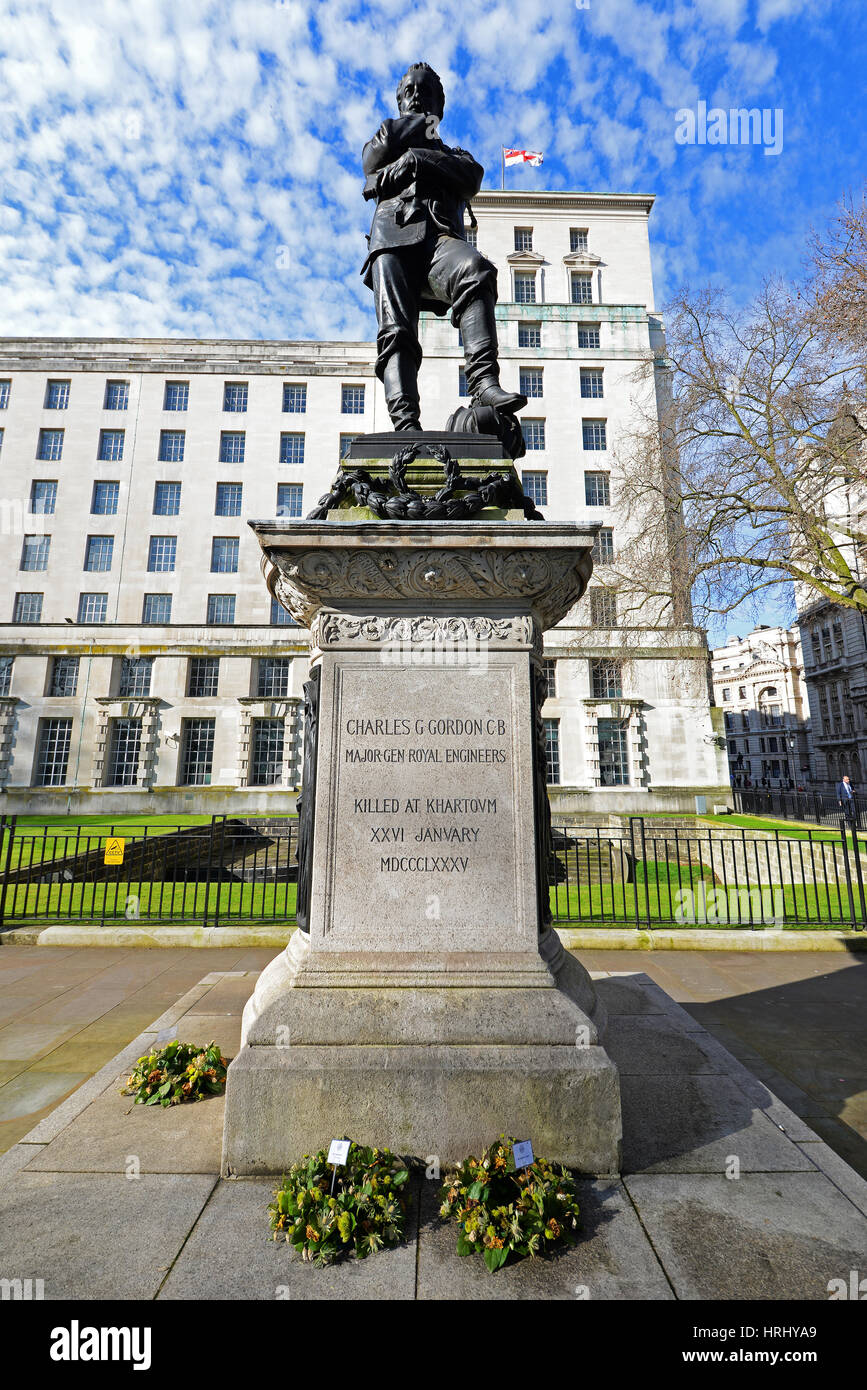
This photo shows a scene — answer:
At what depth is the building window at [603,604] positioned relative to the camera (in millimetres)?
21672

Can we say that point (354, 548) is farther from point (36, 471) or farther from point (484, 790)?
point (36, 471)

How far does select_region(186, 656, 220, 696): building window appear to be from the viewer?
34.4 meters

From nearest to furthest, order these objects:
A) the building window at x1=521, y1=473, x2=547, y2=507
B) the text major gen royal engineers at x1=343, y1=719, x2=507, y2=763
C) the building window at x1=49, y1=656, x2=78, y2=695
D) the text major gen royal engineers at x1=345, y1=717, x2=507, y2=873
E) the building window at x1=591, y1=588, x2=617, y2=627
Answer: the text major gen royal engineers at x1=345, y1=717, x2=507, y2=873 → the text major gen royal engineers at x1=343, y1=719, x2=507, y2=763 → the building window at x1=591, y1=588, x2=617, y2=627 → the building window at x1=49, y1=656, x2=78, y2=695 → the building window at x1=521, y1=473, x2=547, y2=507

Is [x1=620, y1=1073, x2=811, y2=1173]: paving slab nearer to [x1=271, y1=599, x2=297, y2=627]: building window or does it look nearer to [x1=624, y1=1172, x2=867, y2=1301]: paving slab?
[x1=624, y1=1172, x2=867, y2=1301]: paving slab

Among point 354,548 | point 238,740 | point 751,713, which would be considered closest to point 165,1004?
point 354,548

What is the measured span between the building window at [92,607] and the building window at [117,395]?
11787 mm

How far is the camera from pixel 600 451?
3697cm

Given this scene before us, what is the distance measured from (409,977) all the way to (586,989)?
A: 1114mm

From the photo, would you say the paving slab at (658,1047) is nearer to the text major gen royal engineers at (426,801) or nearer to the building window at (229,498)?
the text major gen royal engineers at (426,801)

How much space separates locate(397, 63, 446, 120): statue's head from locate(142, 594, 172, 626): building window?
111ft

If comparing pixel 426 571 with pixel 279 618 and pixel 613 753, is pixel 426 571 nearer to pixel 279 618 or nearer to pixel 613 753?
pixel 613 753

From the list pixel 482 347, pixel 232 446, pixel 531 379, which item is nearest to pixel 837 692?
pixel 531 379

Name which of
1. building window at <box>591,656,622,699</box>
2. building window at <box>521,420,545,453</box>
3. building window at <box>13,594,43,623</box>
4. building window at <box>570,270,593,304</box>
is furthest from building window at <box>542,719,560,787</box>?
building window at <box>13,594,43,623</box>

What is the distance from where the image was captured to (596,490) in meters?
36.9
